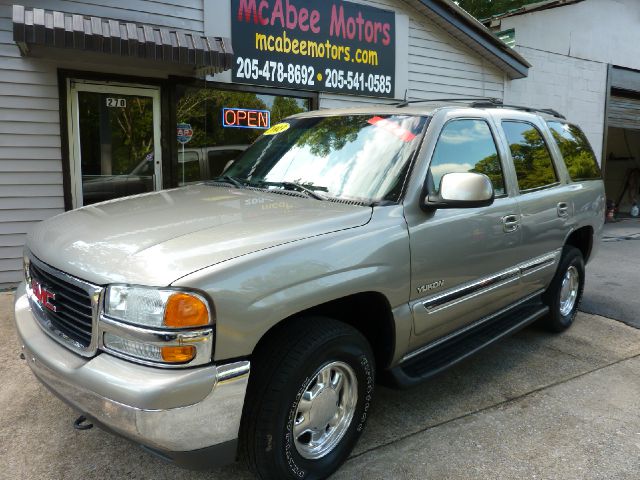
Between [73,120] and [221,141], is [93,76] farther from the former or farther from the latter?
[221,141]

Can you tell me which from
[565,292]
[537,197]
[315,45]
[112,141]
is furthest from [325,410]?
[315,45]

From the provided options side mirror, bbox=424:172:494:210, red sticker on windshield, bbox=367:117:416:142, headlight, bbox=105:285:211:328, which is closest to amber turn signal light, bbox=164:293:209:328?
headlight, bbox=105:285:211:328

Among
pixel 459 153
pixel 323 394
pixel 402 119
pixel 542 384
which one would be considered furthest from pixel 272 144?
pixel 542 384

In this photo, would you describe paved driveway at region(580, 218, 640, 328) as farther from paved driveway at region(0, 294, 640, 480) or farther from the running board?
the running board

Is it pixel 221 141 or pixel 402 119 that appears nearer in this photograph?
pixel 402 119

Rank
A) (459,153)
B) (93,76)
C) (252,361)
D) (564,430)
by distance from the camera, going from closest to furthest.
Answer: (252,361)
(564,430)
(459,153)
(93,76)

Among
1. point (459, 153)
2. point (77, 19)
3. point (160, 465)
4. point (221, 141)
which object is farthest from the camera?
point (221, 141)

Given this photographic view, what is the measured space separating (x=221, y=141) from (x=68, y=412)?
4992 millimetres

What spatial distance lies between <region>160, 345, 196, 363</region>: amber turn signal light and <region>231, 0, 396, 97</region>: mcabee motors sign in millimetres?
6051

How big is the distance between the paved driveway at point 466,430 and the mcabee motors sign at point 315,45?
4.96 m

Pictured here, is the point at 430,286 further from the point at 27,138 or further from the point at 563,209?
the point at 27,138

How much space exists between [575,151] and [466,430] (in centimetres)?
292

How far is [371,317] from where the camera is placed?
9.56 feet

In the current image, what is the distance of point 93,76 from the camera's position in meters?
6.49
